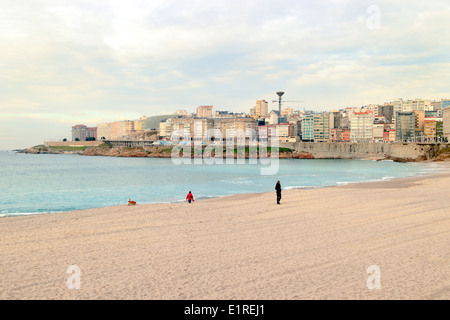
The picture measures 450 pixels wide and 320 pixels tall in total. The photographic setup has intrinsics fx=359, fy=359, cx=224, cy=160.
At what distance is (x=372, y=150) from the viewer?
396ft

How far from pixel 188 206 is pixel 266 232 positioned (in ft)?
31.0

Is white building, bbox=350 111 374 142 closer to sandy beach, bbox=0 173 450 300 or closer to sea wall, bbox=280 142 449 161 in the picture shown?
sea wall, bbox=280 142 449 161

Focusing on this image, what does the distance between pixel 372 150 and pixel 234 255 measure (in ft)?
395


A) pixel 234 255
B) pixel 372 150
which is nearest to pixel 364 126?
pixel 372 150

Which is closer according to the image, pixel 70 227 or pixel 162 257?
pixel 162 257

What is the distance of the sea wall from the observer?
95.5m

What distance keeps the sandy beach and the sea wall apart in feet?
289

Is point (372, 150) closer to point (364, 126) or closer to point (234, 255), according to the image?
point (364, 126)

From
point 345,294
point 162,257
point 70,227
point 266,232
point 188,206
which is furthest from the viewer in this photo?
point 188,206

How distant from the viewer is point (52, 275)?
9.32 meters

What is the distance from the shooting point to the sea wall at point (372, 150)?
9550cm
